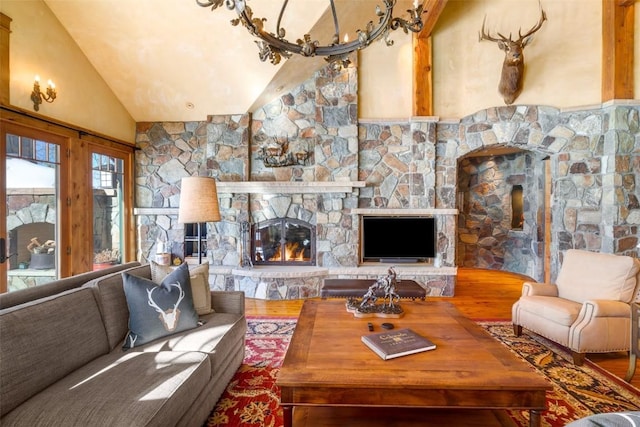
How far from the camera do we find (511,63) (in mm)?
4031

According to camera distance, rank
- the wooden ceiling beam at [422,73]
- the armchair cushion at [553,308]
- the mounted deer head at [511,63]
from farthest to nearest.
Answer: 1. the wooden ceiling beam at [422,73]
2. the mounted deer head at [511,63]
3. the armchair cushion at [553,308]

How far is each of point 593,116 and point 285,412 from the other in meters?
4.98

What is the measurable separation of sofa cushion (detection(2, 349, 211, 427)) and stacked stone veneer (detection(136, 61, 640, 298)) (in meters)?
2.57

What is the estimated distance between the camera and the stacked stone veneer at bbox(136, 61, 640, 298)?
4.12 metres

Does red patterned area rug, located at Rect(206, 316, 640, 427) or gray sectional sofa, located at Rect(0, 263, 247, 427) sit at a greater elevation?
gray sectional sofa, located at Rect(0, 263, 247, 427)

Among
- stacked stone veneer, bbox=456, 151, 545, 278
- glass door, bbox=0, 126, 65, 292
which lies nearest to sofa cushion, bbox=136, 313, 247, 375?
glass door, bbox=0, 126, 65, 292

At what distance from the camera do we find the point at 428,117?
14.1ft

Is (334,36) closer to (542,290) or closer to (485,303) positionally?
(542,290)

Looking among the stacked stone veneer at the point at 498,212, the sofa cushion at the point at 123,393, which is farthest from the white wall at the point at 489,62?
the sofa cushion at the point at 123,393

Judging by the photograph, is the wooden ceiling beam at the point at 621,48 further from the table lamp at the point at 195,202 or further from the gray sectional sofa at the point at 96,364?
the gray sectional sofa at the point at 96,364

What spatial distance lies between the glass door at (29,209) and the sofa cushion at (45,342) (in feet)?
6.28

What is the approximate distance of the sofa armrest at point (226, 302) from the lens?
2.44m

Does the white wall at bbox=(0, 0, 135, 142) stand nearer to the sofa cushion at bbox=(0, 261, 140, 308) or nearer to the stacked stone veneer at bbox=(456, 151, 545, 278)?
the sofa cushion at bbox=(0, 261, 140, 308)

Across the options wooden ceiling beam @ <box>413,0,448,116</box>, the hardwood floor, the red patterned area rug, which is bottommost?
the red patterned area rug
